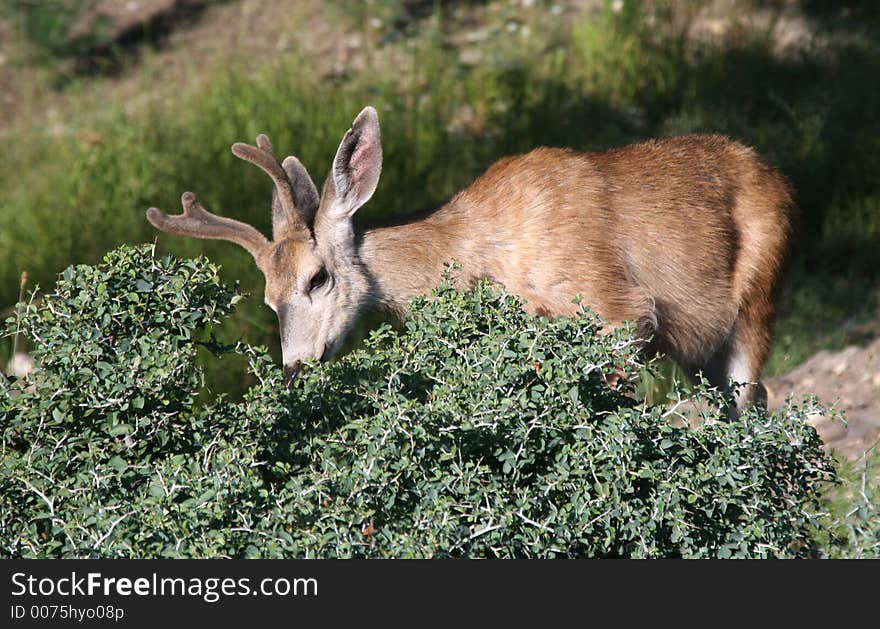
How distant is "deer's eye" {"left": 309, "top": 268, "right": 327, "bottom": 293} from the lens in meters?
5.60

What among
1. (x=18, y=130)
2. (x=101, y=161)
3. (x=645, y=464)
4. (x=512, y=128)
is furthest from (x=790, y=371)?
(x=18, y=130)

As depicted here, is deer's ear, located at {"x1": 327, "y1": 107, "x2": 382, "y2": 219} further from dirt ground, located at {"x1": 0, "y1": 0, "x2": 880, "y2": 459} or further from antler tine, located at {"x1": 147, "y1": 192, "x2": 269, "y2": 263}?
dirt ground, located at {"x1": 0, "y1": 0, "x2": 880, "y2": 459}

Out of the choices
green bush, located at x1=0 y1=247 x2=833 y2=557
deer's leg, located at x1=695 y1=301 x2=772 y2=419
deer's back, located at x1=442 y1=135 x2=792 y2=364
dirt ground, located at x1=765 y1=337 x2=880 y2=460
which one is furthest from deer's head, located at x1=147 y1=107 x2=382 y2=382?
dirt ground, located at x1=765 y1=337 x2=880 y2=460

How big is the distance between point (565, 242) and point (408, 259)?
29.3 inches

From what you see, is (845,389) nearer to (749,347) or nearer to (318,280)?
(749,347)

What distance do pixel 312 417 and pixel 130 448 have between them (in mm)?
626

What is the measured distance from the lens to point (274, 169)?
5.32 m

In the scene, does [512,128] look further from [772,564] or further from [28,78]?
[772,564]

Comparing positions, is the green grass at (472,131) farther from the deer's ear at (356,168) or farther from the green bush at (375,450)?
the green bush at (375,450)

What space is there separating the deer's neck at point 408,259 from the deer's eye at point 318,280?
22 centimetres

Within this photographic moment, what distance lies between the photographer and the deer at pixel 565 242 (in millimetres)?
5586

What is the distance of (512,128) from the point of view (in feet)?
30.6

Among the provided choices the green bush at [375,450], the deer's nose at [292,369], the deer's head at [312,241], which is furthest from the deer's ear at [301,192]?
the green bush at [375,450]

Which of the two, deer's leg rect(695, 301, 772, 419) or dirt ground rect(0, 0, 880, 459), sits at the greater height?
deer's leg rect(695, 301, 772, 419)
